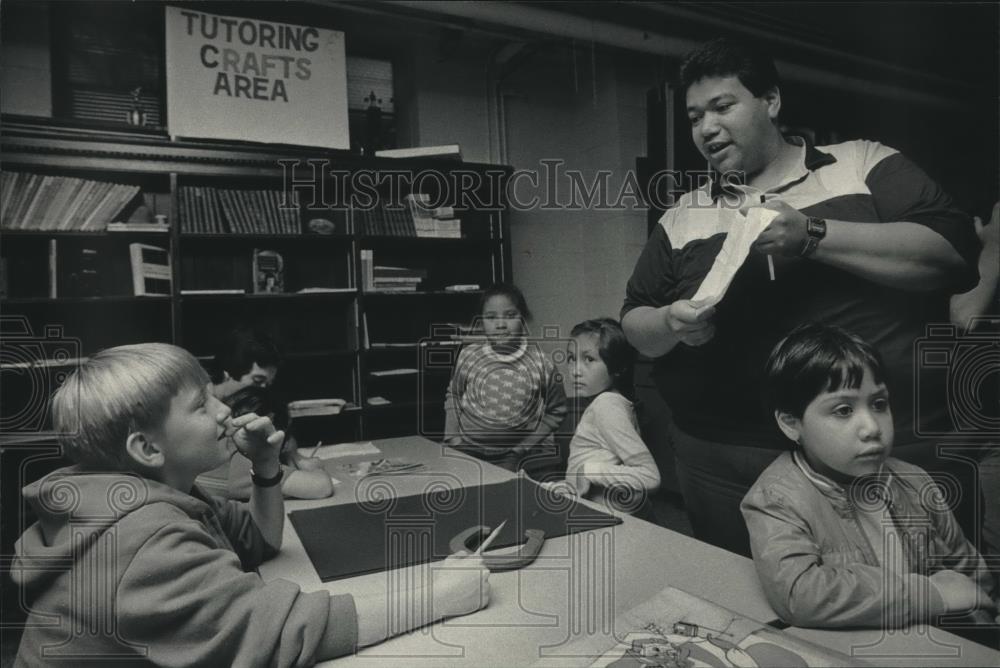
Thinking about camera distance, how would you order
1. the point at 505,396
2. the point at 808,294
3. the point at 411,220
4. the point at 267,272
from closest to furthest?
the point at 808,294
the point at 505,396
the point at 267,272
the point at 411,220

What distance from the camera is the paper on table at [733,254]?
694 mm

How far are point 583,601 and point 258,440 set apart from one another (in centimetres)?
61

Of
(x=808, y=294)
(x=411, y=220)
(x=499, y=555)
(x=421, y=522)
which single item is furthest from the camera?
(x=411, y=220)

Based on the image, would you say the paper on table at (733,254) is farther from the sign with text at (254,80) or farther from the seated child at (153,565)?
the sign with text at (254,80)

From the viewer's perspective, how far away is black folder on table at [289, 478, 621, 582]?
1.03 m

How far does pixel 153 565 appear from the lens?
706 mm

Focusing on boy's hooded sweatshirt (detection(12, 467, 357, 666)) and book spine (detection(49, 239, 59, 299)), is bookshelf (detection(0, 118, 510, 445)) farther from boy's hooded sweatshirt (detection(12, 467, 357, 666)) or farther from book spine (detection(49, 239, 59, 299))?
boy's hooded sweatshirt (detection(12, 467, 357, 666))

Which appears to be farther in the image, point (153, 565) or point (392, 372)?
point (392, 372)

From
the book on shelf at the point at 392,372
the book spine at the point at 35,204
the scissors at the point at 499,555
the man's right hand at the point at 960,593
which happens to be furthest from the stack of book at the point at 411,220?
the man's right hand at the point at 960,593

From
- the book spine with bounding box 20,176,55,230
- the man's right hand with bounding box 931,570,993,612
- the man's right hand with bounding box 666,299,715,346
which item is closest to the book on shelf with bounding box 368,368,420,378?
the book spine with bounding box 20,176,55,230

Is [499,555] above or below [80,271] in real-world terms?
below

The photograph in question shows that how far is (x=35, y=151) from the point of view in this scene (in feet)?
8.16

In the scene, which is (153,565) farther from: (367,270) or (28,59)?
(28,59)

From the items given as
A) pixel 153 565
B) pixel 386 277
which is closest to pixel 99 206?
pixel 386 277
